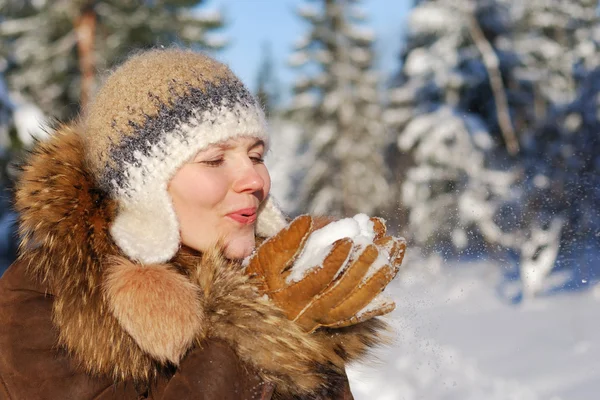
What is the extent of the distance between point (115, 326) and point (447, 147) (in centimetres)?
1591

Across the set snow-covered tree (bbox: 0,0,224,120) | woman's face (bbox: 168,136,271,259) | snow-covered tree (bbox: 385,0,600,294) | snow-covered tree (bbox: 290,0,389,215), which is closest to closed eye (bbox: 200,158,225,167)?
woman's face (bbox: 168,136,271,259)

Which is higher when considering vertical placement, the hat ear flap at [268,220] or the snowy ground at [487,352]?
the hat ear flap at [268,220]

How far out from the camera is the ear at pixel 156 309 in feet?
5.78

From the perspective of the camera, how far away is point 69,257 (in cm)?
191

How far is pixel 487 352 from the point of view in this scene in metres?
6.91

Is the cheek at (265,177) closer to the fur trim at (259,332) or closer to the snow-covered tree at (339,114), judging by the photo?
the fur trim at (259,332)

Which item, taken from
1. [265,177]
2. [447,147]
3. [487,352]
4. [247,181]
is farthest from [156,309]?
[447,147]

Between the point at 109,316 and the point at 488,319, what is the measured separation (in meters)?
8.46

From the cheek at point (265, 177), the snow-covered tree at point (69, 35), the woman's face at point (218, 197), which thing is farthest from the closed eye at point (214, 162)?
the snow-covered tree at point (69, 35)

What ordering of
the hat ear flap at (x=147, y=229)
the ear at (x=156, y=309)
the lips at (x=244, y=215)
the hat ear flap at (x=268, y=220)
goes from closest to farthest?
the ear at (x=156, y=309), the hat ear flap at (x=147, y=229), the lips at (x=244, y=215), the hat ear flap at (x=268, y=220)

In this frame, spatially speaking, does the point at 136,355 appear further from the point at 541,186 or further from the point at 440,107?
the point at 440,107

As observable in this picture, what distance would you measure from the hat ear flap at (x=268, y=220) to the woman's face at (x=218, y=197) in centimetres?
37

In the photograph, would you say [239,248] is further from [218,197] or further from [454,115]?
[454,115]

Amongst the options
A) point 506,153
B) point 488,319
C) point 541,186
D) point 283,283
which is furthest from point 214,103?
point 506,153
